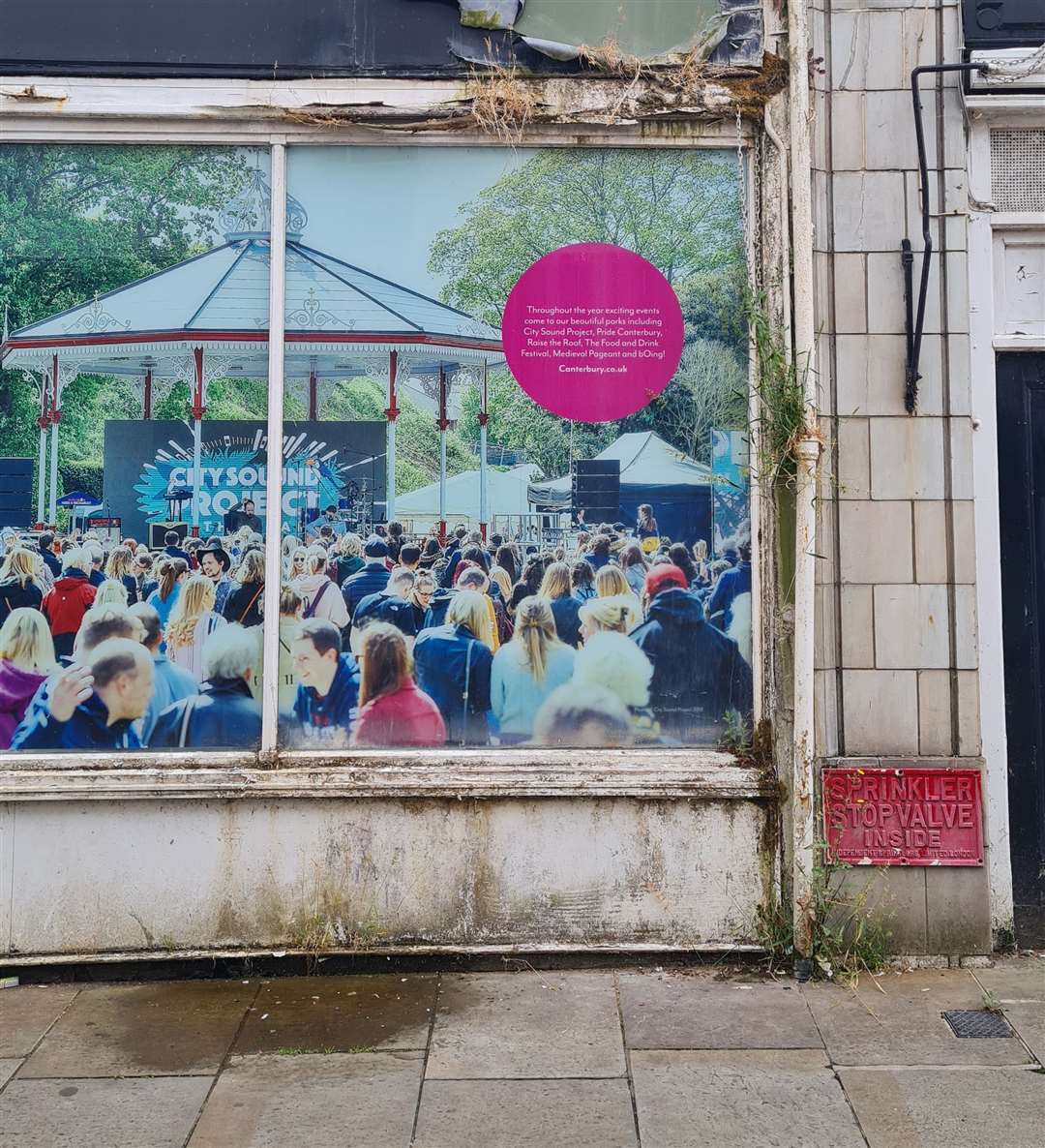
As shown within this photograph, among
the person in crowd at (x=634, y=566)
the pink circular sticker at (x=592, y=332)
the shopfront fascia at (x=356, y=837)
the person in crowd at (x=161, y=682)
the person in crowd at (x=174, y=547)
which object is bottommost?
the shopfront fascia at (x=356, y=837)

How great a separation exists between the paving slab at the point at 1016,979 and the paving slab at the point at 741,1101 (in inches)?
42.5

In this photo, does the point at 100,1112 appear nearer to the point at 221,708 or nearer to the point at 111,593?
the point at 221,708

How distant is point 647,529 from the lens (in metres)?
5.25

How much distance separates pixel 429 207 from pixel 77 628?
260cm

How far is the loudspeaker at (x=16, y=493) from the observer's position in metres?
5.18

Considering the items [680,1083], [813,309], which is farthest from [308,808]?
[813,309]

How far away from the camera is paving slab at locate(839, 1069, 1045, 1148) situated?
3.57m

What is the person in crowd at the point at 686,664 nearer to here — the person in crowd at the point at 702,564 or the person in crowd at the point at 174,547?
the person in crowd at the point at 702,564

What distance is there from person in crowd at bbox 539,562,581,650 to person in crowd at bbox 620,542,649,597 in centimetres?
27

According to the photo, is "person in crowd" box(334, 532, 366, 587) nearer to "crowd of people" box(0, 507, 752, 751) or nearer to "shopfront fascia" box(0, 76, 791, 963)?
"crowd of people" box(0, 507, 752, 751)

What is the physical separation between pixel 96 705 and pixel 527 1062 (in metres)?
2.56

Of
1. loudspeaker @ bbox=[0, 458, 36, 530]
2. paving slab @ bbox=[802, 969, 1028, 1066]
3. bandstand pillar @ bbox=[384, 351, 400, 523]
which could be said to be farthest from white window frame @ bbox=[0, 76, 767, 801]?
loudspeaker @ bbox=[0, 458, 36, 530]

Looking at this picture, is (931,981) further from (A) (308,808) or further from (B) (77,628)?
(B) (77,628)

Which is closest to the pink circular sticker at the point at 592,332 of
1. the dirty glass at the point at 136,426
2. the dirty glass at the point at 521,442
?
the dirty glass at the point at 521,442
